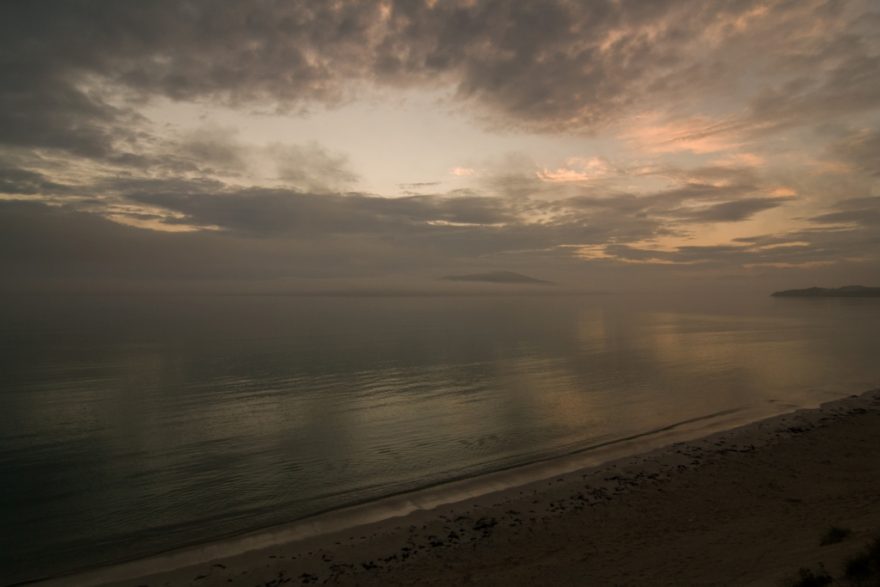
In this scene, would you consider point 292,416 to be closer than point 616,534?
No

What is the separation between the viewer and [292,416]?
27.2 meters

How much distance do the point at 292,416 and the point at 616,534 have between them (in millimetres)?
18869

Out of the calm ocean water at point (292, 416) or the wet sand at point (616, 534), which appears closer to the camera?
the wet sand at point (616, 534)

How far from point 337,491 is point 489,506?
544cm

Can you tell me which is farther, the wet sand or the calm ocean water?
the calm ocean water

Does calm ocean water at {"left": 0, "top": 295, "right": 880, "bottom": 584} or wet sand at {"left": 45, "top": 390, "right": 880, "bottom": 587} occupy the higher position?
wet sand at {"left": 45, "top": 390, "right": 880, "bottom": 587}

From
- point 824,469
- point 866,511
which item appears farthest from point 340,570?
point 824,469

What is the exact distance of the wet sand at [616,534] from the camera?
36.2ft

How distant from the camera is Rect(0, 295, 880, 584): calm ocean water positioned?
15.8 metres

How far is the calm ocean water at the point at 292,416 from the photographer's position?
1584 centimetres

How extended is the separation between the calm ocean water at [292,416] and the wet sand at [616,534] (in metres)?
2.66

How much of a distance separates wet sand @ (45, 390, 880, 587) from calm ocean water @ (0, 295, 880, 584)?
8.73 feet

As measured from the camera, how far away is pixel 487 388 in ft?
112

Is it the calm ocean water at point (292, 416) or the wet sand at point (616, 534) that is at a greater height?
the wet sand at point (616, 534)
